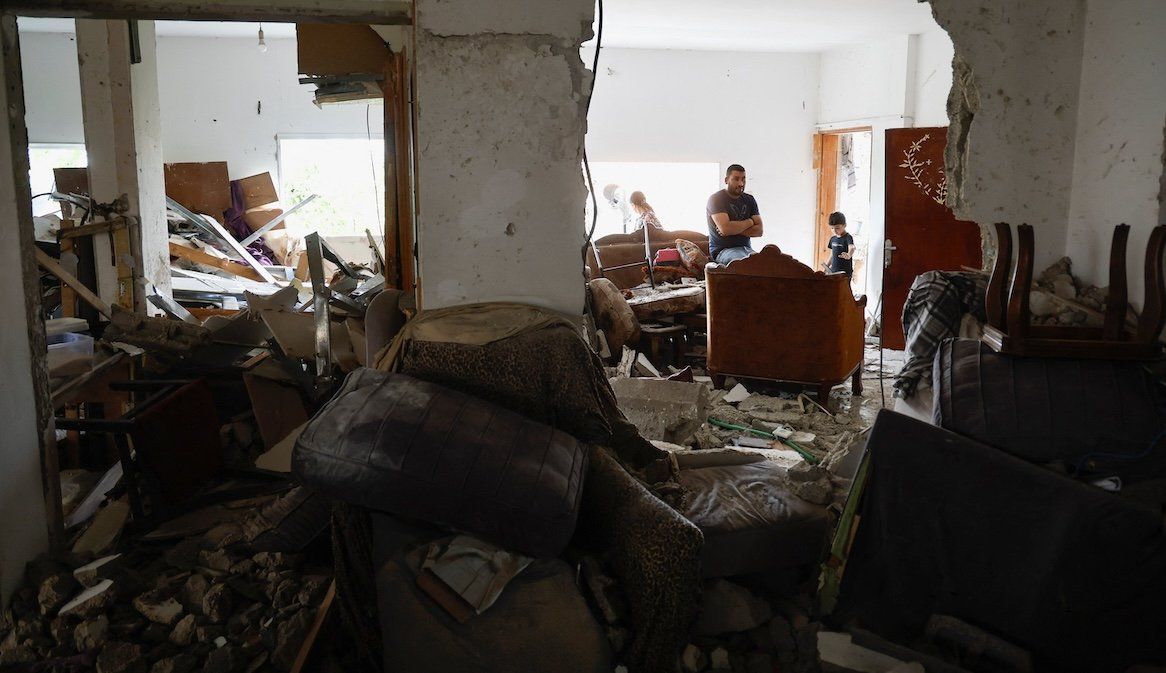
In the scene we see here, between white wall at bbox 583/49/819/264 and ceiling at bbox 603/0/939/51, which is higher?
ceiling at bbox 603/0/939/51

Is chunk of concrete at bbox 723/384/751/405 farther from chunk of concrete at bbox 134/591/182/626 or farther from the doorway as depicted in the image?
the doorway

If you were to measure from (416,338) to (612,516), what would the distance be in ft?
3.18

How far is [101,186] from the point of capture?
220 inches

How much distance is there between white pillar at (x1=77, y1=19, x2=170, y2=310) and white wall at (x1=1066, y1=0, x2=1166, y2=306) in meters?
5.46

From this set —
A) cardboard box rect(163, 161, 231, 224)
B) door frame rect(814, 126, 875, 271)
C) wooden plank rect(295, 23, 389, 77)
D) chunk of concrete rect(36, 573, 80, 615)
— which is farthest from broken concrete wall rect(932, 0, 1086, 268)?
cardboard box rect(163, 161, 231, 224)

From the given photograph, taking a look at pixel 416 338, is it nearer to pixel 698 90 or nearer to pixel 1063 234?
pixel 1063 234

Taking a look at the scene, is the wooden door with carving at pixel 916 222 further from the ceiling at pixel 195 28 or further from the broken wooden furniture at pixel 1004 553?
the ceiling at pixel 195 28

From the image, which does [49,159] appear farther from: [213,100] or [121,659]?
[121,659]

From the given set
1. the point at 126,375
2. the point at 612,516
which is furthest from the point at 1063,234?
the point at 126,375

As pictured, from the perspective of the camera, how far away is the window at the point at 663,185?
1038 centimetres

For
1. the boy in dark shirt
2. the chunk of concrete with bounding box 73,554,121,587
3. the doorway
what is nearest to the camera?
the chunk of concrete with bounding box 73,554,121,587

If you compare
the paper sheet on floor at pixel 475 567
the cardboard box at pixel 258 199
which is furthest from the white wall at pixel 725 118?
the paper sheet on floor at pixel 475 567

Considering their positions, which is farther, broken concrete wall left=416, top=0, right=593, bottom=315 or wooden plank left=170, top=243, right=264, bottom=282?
wooden plank left=170, top=243, right=264, bottom=282

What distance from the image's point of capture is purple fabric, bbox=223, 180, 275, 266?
9.88m
